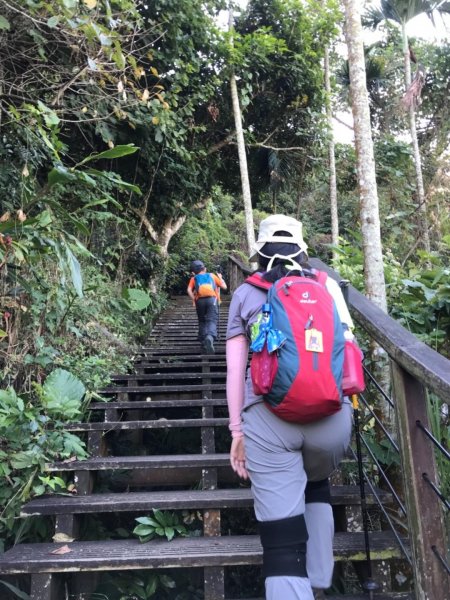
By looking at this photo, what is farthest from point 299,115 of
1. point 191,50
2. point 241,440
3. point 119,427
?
point 241,440

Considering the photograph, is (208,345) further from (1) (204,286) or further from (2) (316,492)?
(2) (316,492)

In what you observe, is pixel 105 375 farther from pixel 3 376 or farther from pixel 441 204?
pixel 441 204

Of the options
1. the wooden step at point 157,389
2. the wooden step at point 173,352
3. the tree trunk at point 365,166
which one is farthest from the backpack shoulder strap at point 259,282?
the wooden step at point 173,352

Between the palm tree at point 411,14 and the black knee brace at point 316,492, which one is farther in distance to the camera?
the palm tree at point 411,14

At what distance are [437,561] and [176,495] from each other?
1.35m

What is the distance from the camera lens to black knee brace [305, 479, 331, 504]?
1.60 m

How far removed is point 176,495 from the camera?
7.75 ft

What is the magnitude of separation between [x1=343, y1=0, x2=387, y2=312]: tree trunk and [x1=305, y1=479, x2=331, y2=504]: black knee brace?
1526 mm

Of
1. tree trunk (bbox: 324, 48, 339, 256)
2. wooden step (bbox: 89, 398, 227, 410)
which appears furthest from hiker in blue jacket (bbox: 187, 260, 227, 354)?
tree trunk (bbox: 324, 48, 339, 256)

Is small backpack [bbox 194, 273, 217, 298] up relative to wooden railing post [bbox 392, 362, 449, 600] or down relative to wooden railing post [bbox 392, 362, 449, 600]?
up

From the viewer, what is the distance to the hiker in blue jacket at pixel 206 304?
507cm

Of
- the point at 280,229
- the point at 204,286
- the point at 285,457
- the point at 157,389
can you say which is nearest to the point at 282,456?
the point at 285,457

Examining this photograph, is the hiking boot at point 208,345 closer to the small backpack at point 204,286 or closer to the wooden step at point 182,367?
the wooden step at point 182,367

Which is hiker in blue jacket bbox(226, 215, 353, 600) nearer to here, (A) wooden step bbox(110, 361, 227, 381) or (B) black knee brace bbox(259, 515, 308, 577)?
(B) black knee brace bbox(259, 515, 308, 577)
